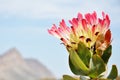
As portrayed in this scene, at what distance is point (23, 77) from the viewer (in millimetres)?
115312

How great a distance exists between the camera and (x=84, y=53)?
59.5 inches

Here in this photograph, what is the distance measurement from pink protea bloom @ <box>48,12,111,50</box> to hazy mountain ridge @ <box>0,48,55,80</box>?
10615 cm

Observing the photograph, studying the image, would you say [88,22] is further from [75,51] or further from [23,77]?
[23,77]

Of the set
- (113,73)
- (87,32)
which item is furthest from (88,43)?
(113,73)

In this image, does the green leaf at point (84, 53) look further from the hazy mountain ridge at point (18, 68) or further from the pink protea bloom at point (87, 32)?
the hazy mountain ridge at point (18, 68)

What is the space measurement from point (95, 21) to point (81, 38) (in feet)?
0.27

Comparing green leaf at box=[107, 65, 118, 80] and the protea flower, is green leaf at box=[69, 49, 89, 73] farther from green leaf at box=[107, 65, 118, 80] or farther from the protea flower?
green leaf at box=[107, 65, 118, 80]

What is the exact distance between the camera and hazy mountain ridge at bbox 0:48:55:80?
114 metres

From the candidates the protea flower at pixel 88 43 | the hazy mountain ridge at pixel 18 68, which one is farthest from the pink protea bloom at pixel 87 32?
the hazy mountain ridge at pixel 18 68

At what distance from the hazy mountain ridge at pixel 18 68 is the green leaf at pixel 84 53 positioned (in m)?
106

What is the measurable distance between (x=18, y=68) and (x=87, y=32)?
11738cm

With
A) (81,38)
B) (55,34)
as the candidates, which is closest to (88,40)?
(81,38)

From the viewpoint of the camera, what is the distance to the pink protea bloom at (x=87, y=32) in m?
1.54

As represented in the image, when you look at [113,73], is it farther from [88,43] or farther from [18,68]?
[18,68]
